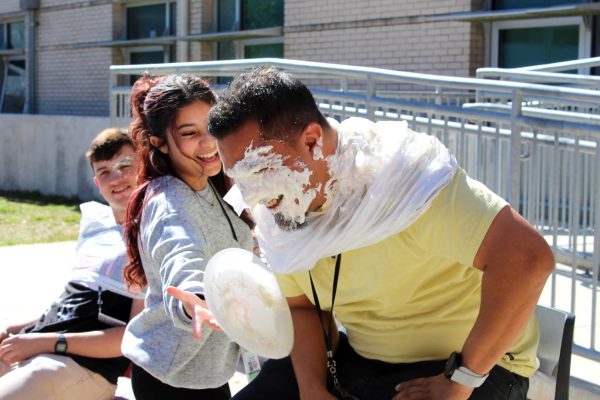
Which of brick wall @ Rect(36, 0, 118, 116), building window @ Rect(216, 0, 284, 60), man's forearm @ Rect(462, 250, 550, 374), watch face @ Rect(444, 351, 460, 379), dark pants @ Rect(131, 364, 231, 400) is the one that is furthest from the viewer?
brick wall @ Rect(36, 0, 118, 116)

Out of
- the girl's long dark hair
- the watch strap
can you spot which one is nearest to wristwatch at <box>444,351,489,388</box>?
the watch strap

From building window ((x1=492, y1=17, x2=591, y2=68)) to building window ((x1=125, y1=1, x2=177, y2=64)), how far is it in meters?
7.07

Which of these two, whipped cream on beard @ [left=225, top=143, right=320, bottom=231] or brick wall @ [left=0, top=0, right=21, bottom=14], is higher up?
brick wall @ [left=0, top=0, right=21, bottom=14]

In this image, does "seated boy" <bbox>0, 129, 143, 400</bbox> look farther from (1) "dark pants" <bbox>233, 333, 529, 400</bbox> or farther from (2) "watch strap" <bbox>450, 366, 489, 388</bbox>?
(2) "watch strap" <bbox>450, 366, 489, 388</bbox>

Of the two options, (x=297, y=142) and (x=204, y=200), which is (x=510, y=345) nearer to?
(x=297, y=142)

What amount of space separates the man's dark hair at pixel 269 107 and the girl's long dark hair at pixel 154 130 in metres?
0.63

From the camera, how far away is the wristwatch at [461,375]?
1943mm

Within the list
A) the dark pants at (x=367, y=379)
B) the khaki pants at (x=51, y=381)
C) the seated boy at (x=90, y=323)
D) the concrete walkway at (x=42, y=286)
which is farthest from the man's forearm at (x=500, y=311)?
the concrete walkway at (x=42, y=286)

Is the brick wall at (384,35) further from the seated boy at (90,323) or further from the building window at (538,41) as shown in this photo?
the seated boy at (90,323)

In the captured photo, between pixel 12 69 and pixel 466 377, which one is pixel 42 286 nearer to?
pixel 466 377

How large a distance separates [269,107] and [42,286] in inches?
223

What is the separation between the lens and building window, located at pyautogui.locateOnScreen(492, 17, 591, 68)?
1029cm

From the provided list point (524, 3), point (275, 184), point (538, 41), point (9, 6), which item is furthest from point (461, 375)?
point (9, 6)

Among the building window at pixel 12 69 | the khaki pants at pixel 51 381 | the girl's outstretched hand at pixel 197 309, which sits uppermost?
the building window at pixel 12 69
